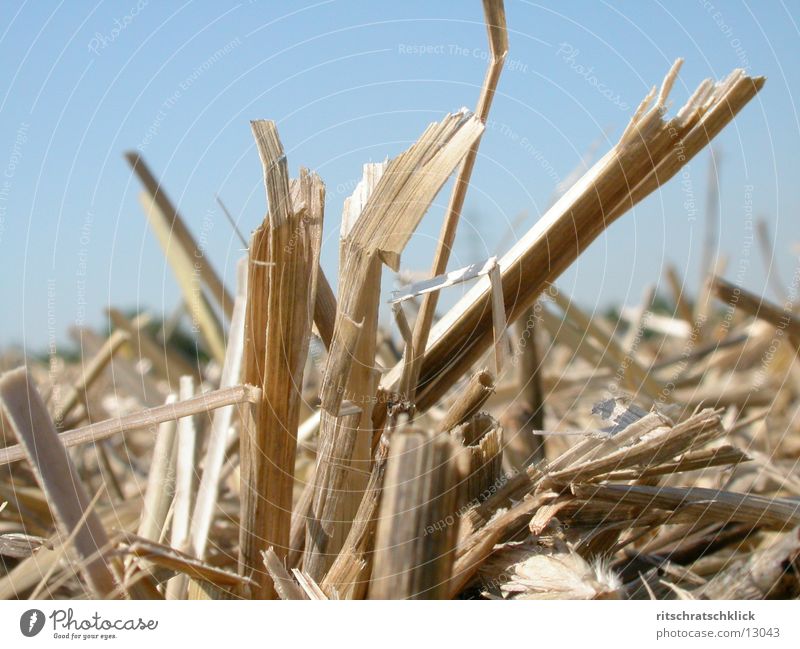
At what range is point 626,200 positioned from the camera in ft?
2.31

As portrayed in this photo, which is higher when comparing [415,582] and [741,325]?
[741,325]

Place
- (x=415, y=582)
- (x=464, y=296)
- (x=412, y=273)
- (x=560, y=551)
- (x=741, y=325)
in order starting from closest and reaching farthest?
(x=415, y=582) < (x=560, y=551) < (x=464, y=296) < (x=412, y=273) < (x=741, y=325)

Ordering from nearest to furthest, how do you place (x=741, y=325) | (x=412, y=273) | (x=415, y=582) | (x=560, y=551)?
(x=415, y=582), (x=560, y=551), (x=412, y=273), (x=741, y=325)

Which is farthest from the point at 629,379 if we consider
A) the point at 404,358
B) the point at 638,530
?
the point at 404,358

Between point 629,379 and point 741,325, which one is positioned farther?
point 741,325

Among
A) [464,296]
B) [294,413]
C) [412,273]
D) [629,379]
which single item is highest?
[412,273]

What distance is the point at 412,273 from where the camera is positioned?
137 centimetres

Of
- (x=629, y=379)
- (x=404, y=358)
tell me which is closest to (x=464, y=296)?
(x=404, y=358)

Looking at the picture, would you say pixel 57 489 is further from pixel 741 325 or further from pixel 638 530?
pixel 741 325

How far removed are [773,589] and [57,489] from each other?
56cm

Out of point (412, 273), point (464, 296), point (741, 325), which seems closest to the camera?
point (464, 296)

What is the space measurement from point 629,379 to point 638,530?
71cm
